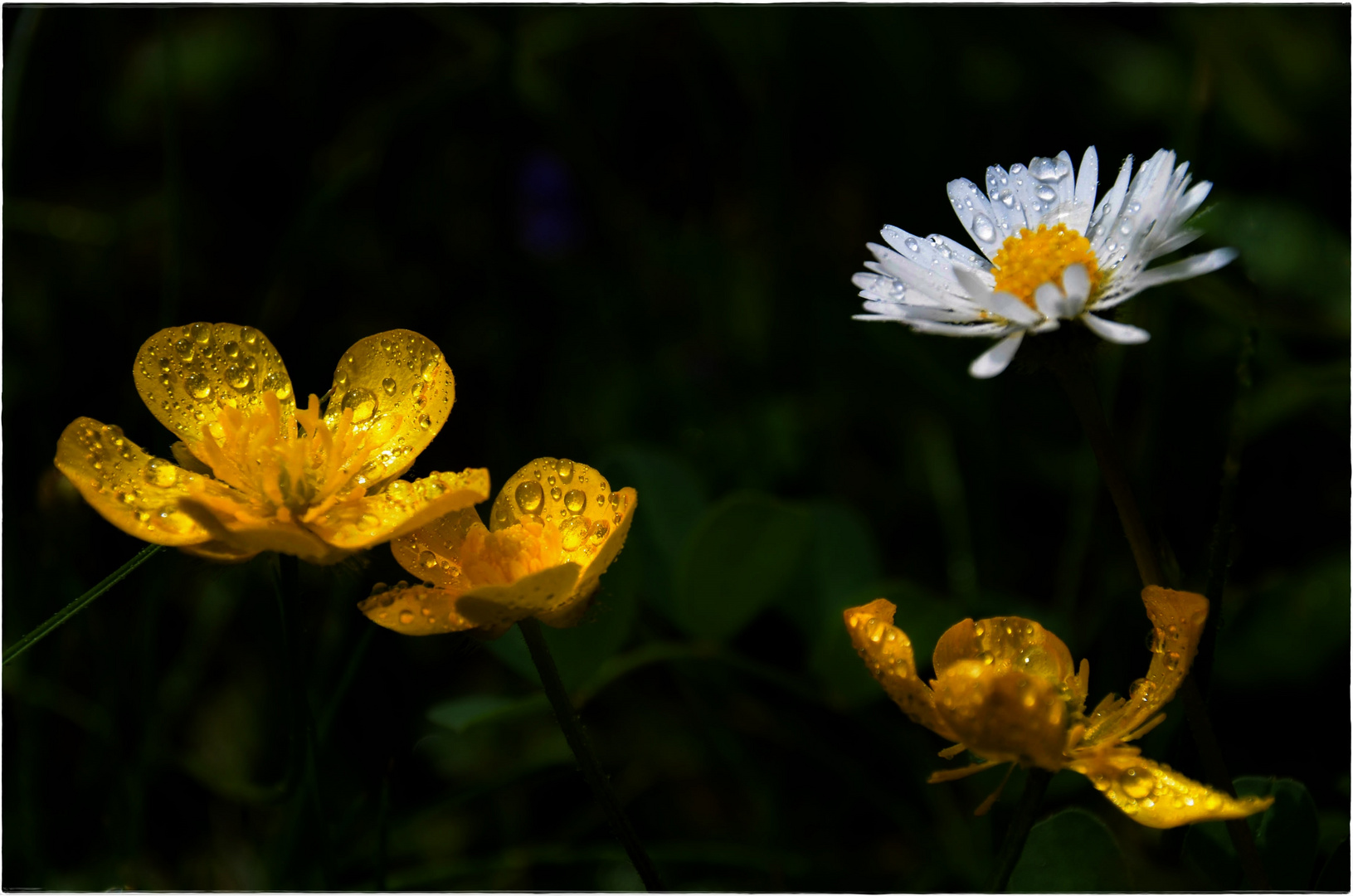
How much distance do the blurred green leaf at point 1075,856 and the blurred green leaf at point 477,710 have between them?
2.11 ft

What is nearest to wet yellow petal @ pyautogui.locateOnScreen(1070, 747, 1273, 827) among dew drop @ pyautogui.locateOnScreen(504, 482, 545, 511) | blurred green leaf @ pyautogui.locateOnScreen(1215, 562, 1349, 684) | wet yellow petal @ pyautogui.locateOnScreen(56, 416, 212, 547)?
dew drop @ pyautogui.locateOnScreen(504, 482, 545, 511)

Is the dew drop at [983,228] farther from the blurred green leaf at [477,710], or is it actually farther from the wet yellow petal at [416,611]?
the blurred green leaf at [477,710]

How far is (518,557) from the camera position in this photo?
99 cm

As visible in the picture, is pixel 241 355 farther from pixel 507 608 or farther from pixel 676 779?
pixel 676 779

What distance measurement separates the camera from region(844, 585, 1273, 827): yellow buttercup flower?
0.87m

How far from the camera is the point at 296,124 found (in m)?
2.90

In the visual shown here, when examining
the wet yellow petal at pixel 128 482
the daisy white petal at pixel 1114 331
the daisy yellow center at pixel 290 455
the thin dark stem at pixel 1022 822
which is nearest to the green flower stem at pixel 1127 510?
the daisy white petal at pixel 1114 331

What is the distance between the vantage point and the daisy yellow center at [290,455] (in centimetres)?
101

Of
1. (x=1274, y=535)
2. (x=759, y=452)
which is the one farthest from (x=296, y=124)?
(x=1274, y=535)

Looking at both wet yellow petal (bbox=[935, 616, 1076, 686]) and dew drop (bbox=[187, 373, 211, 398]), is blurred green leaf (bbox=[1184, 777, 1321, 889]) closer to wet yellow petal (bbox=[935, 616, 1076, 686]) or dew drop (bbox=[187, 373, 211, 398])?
wet yellow petal (bbox=[935, 616, 1076, 686])

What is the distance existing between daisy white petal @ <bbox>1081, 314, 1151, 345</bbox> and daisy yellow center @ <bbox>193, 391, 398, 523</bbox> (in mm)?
628

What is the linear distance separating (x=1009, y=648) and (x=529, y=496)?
1.43ft

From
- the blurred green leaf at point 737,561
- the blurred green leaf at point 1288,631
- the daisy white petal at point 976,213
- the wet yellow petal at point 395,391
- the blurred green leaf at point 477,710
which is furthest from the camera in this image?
the blurred green leaf at point 1288,631

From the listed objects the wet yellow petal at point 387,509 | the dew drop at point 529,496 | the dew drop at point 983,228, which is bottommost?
the dew drop at point 529,496
